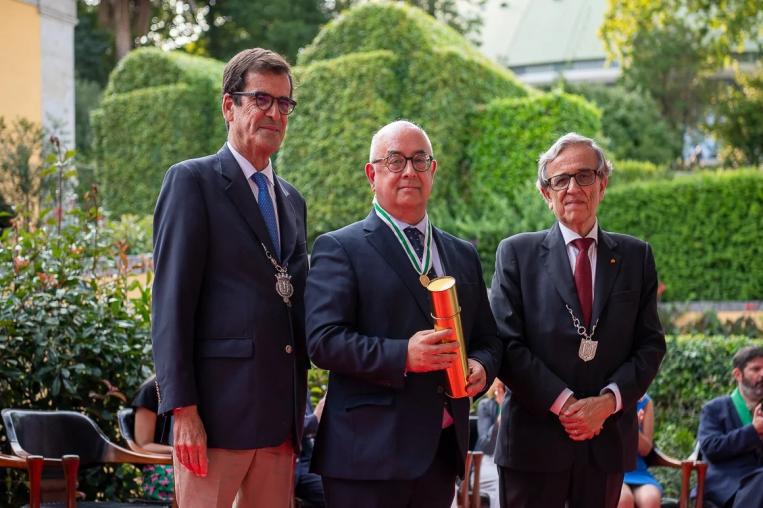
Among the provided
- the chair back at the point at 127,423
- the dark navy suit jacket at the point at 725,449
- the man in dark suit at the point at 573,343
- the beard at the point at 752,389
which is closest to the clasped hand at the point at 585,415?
the man in dark suit at the point at 573,343

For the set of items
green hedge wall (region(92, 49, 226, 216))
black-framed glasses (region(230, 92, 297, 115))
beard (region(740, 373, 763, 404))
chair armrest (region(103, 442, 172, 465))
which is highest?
green hedge wall (region(92, 49, 226, 216))

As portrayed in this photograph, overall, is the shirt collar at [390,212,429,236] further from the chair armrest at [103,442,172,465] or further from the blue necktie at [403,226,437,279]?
the chair armrest at [103,442,172,465]

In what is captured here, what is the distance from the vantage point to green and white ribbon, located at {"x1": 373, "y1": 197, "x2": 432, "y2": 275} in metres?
3.47

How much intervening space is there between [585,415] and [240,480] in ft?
4.08

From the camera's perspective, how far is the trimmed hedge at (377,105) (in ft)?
55.8

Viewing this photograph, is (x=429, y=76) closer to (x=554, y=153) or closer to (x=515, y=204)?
(x=515, y=204)

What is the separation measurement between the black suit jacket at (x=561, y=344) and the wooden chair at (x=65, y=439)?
1941mm

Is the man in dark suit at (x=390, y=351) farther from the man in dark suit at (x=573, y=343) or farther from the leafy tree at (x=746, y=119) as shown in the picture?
the leafy tree at (x=746, y=119)

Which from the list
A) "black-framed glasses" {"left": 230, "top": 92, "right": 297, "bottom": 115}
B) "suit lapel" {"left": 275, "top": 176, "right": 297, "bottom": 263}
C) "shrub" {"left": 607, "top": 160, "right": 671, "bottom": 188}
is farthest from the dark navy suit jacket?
"shrub" {"left": 607, "top": 160, "right": 671, "bottom": 188}

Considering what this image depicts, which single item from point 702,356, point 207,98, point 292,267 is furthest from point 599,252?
point 207,98

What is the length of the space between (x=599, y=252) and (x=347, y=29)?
587 inches

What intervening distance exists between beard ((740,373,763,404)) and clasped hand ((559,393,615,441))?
7.64 ft

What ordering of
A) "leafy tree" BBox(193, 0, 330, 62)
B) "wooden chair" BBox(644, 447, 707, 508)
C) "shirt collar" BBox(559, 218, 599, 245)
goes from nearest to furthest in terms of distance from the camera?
"shirt collar" BBox(559, 218, 599, 245)
"wooden chair" BBox(644, 447, 707, 508)
"leafy tree" BBox(193, 0, 330, 62)

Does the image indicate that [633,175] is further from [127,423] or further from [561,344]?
[561,344]
